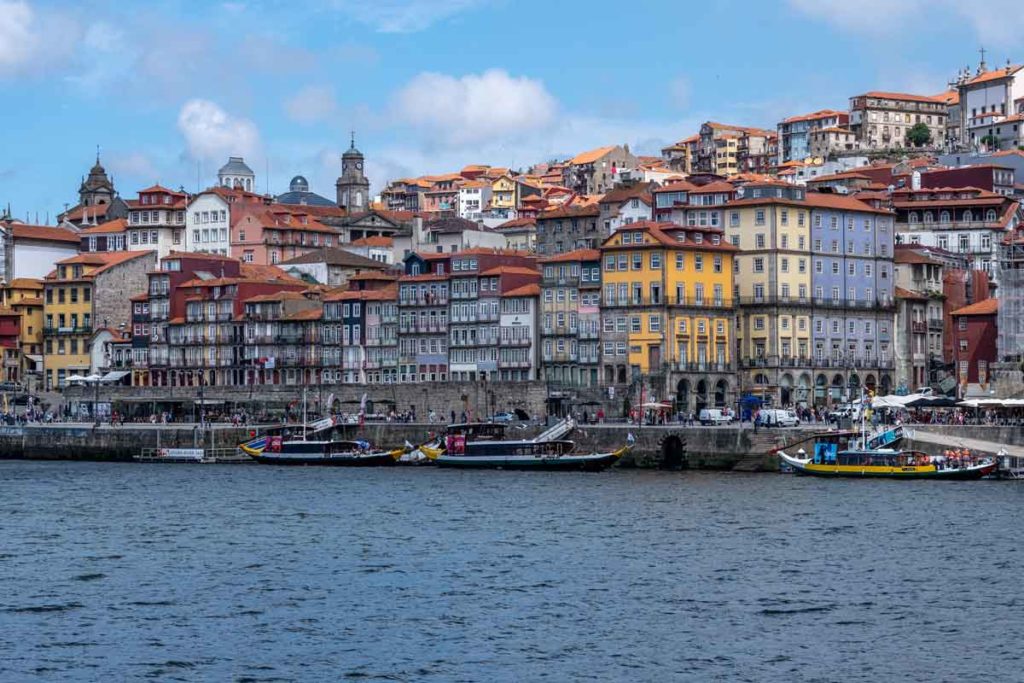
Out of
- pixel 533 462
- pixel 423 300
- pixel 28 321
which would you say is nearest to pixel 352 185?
pixel 28 321

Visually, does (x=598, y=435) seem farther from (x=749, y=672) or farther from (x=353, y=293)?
(x=749, y=672)

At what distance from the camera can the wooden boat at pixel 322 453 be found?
10162 cm

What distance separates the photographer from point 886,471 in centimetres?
8569

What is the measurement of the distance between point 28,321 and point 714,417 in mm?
65347

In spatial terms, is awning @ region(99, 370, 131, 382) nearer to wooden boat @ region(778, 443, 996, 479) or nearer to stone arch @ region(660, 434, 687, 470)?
stone arch @ region(660, 434, 687, 470)

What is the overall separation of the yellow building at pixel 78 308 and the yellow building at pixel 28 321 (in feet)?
6.15

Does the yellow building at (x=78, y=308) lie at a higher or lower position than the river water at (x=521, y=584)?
higher

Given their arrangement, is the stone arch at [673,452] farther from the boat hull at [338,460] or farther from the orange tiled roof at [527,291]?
the orange tiled roof at [527,291]

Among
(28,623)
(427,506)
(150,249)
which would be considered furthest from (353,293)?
(28,623)

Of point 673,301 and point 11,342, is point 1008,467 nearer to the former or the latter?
point 673,301

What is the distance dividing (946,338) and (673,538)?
62.6 meters

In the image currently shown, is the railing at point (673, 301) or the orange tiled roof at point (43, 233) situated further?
the orange tiled roof at point (43, 233)

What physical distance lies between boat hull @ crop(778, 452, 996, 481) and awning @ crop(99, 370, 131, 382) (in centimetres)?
5673

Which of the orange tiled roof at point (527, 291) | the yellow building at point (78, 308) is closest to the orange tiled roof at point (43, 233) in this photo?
the yellow building at point (78, 308)
